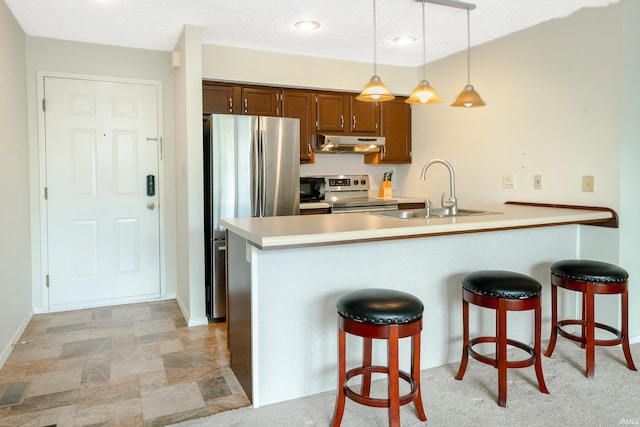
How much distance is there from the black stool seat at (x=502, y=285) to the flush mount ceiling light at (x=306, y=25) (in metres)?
2.17

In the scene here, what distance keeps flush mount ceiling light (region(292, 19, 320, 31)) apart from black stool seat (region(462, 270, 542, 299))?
7.12 feet

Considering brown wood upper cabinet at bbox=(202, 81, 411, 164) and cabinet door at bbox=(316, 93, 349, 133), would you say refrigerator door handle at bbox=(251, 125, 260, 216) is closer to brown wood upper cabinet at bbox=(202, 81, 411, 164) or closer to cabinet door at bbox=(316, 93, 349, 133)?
brown wood upper cabinet at bbox=(202, 81, 411, 164)

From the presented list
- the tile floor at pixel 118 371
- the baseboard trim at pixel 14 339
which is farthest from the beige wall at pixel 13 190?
the tile floor at pixel 118 371

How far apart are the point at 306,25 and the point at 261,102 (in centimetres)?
96

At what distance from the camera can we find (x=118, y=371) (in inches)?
107

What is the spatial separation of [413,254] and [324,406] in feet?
3.10

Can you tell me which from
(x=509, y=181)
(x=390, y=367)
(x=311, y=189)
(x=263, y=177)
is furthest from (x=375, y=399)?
(x=311, y=189)

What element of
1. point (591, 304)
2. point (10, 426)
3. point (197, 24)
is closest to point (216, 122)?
point (197, 24)

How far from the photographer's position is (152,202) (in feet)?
13.8

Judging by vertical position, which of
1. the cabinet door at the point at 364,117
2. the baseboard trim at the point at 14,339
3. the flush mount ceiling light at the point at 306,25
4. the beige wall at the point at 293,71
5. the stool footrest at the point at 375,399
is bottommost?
the baseboard trim at the point at 14,339

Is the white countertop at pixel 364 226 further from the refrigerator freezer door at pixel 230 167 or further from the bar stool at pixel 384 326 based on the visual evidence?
the refrigerator freezer door at pixel 230 167

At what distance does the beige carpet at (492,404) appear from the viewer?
211 centimetres

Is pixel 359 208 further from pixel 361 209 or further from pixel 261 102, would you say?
pixel 261 102

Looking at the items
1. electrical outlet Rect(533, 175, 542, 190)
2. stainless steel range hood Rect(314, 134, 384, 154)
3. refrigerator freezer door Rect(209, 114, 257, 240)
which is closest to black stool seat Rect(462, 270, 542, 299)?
electrical outlet Rect(533, 175, 542, 190)
